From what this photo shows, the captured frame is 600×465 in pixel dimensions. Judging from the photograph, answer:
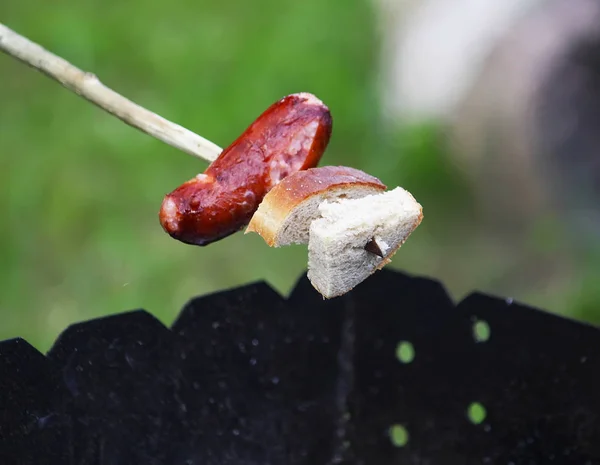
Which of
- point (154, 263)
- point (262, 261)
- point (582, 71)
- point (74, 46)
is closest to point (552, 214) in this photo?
point (582, 71)

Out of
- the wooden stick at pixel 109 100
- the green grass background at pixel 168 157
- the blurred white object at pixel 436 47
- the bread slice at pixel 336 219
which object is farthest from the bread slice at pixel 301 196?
the blurred white object at pixel 436 47

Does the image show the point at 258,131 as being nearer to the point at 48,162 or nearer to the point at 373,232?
the point at 373,232

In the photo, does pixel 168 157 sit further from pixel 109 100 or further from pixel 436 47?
pixel 109 100

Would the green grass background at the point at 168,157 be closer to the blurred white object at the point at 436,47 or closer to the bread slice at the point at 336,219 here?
the blurred white object at the point at 436,47

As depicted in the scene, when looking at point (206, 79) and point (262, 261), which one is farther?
point (206, 79)

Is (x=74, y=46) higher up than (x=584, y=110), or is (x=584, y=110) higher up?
(x=584, y=110)
